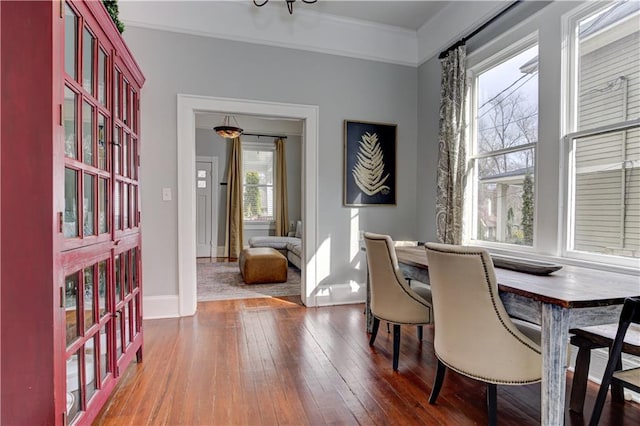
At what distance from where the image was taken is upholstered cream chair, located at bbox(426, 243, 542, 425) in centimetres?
144

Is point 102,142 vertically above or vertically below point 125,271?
above

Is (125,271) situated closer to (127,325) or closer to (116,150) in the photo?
(127,325)

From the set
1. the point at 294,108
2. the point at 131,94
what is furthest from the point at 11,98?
the point at 294,108

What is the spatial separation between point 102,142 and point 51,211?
618mm

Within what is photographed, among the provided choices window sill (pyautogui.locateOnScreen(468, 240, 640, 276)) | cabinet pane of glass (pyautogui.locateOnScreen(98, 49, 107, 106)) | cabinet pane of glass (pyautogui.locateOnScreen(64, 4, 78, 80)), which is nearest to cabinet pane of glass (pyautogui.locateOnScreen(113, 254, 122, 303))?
cabinet pane of glass (pyautogui.locateOnScreen(98, 49, 107, 106))

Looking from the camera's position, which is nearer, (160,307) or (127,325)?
(127,325)

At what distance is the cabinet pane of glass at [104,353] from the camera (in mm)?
1583

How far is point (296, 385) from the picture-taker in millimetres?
1967

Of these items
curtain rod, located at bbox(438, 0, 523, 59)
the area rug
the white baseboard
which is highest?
curtain rod, located at bbox(438, 0, 523, 59)

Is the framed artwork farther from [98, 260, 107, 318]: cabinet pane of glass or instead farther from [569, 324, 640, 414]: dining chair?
[98, 260, 107, 318]: cabinet pane of glass

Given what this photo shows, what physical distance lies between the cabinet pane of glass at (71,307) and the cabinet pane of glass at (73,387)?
0.09 m

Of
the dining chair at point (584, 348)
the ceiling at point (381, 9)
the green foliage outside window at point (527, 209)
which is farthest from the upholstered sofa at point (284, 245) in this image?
the dining chair at point (584, 348)

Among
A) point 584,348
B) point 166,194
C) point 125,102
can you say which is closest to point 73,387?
point 125,102

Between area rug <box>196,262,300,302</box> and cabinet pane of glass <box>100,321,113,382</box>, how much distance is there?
2098mm
